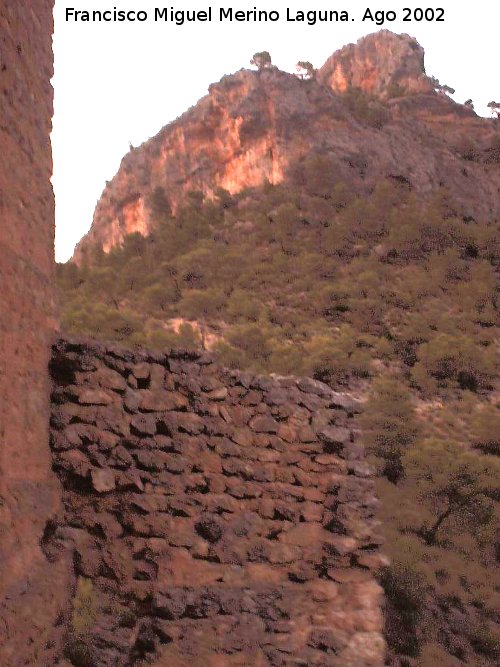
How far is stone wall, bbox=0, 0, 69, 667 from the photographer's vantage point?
9.37 ft

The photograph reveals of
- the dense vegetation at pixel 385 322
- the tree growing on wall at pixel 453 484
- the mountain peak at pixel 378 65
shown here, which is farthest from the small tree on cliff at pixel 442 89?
the tree growing on wall at pixel 453 484

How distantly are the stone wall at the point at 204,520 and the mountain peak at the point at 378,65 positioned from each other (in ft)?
147

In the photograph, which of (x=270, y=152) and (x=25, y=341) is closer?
(x=25, y=341)

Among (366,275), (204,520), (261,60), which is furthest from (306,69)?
(204,520)

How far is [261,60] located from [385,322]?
22.0 metres

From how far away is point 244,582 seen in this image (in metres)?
3.62

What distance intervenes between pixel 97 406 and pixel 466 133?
1638 inches

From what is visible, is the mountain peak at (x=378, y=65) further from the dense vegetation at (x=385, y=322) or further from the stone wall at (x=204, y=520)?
the stone wall at (x=204, y=520)

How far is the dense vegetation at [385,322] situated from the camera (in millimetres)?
9148

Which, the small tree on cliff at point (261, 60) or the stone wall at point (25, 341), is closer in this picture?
the stone wall at point (25, 341)

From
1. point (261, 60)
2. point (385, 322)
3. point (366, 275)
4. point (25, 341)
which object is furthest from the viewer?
point (261, 60)

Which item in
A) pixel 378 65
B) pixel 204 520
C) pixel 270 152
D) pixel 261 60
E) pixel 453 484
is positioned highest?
pixel 378 65

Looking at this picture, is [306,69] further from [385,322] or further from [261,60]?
[385,322]

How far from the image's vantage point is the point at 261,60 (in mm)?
36531
